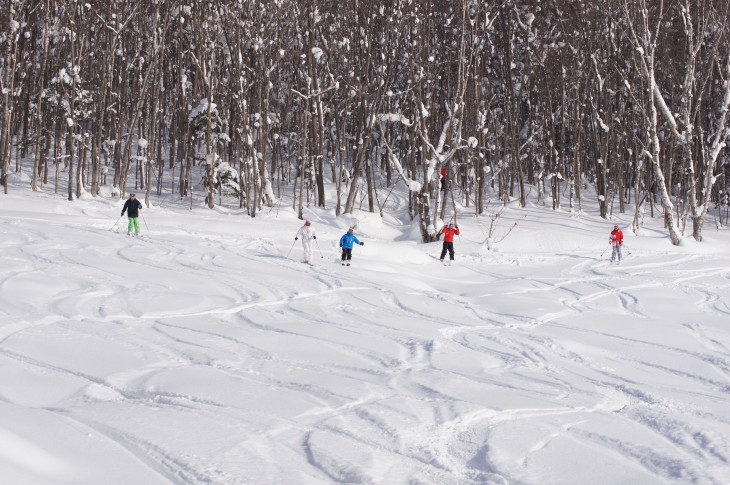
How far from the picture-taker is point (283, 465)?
18.8 feet

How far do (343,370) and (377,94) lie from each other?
23449mm

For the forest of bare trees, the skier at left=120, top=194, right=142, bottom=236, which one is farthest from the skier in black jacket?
the forest of bare trees

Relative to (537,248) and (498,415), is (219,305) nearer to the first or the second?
(498,415)

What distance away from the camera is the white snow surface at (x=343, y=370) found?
5832 mm

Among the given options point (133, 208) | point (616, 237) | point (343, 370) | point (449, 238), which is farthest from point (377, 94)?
point (343, 370)

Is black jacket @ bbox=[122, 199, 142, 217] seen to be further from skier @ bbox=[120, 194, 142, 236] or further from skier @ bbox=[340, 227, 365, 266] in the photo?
skier @ bbox=[340, 227, 365, 266]

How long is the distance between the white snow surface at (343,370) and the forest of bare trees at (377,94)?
10.1 meters

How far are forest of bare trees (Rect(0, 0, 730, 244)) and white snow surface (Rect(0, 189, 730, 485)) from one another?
10.1m

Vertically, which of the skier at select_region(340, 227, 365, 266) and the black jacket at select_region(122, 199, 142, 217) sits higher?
the black jacket at select_region(122, 199, 142, 217)

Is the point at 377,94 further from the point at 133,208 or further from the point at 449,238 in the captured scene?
the point at 133,208

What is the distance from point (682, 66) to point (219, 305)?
104ft

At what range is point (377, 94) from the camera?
102 ft

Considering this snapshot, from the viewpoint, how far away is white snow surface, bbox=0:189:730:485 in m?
5.83

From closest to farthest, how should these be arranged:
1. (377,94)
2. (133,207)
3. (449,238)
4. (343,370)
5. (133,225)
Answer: (343,370) < (449,238) < (133,207) < (133,225) < (377,94)
